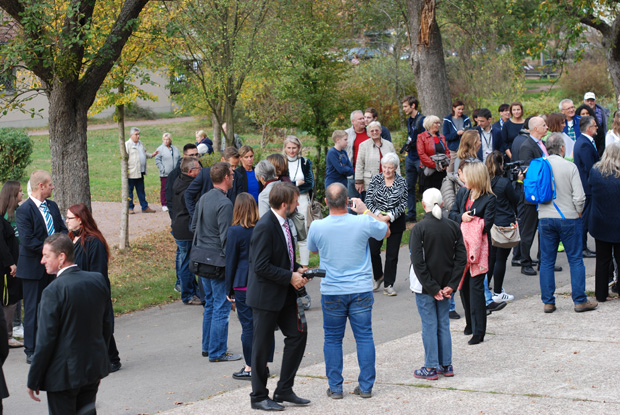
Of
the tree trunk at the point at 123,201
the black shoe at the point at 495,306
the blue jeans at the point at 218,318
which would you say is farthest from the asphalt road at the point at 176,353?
the tree trunk at the point at 123,201

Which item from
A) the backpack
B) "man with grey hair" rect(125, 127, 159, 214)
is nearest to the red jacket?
the backpack

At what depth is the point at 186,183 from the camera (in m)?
9.88

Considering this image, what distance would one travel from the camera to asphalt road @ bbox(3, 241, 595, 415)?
22.1ft

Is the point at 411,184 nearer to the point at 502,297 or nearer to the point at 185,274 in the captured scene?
the point at 502,297

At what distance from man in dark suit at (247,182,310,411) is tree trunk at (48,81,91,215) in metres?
5.63

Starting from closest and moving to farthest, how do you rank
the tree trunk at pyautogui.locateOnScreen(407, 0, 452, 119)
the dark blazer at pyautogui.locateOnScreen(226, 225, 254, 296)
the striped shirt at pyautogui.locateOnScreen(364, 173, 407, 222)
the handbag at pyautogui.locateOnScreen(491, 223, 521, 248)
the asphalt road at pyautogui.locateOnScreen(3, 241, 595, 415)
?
the asphalt road at pyautogui.locateOnScreen(3, 241, 595, 415) → the dark blazer at pyautogui.locateOnScreen(226, 225, 254, 296) → the handbag at pyautogui.locateOnScreen(491, 223, 521, 248) → the striped shirt at pyautogui.locateOnScreen(364, 173, 407, 222) → the tree trunk at pyautogui.locateOnScreen(407, 0, 452, 119)

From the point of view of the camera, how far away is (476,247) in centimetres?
770

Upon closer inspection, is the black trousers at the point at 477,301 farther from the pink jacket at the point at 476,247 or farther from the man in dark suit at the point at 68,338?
the man in dark suit at the point at 68,338

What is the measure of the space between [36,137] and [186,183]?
88.1ft

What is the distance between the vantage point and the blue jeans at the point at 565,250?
8523 millimetres

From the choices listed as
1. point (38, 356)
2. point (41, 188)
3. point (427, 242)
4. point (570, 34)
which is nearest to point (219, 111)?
point (570, 34)

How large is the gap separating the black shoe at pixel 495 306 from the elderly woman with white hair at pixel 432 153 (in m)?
3.30

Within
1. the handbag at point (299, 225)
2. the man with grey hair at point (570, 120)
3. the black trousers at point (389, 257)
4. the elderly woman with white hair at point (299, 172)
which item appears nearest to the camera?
the handbag at point (299, 225)

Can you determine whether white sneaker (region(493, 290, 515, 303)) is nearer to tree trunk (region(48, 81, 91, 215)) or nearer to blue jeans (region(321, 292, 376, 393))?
blue jeans (region(321, 292, 376, 393))
